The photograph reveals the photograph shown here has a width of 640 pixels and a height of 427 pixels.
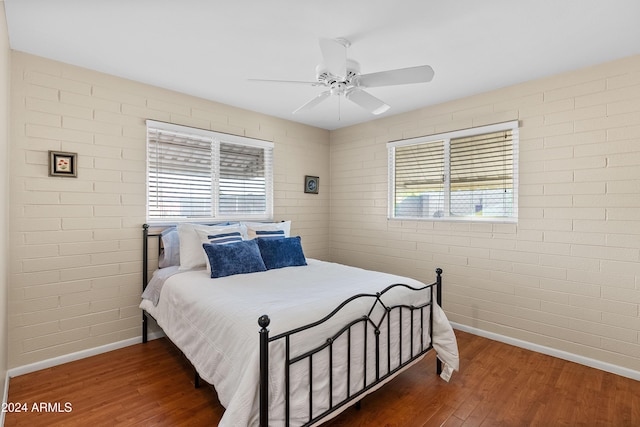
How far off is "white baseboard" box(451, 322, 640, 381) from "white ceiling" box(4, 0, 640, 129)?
2.54 meters

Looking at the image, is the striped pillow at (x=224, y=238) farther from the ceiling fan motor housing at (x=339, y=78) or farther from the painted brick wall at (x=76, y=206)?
the ceiling fan motor housing at (x=339, y=78)

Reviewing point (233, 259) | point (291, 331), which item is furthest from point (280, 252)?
point (291, 331)

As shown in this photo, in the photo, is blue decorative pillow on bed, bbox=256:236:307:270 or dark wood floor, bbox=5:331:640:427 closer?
dark wood floor, bbox=5:331:640:427

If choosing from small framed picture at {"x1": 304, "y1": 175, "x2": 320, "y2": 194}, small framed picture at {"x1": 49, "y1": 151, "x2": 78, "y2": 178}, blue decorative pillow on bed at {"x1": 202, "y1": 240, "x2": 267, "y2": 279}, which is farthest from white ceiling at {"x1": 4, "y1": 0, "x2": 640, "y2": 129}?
small framed picture at {"x1": 304, "y1": 175, "x2": 320, "y2": 194}

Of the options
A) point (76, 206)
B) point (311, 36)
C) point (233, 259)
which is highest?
point (311, 36)

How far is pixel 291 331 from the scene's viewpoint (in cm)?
158

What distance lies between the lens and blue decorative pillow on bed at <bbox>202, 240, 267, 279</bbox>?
2.72 meters

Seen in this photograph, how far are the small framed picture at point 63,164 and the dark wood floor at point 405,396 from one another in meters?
1.63

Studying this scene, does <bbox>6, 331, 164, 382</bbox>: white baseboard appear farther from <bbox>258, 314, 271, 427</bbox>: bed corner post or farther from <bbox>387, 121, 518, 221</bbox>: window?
<bbox>387, 121, 518, 221</bbox>: window

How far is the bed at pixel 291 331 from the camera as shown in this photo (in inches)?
62.3

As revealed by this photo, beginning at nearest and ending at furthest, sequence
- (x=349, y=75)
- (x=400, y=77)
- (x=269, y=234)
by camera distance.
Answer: (x=400, y=77) → (x=349, y=75) → (x=269, y=234)

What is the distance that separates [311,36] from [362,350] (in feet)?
7.16

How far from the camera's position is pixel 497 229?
329 centimetres

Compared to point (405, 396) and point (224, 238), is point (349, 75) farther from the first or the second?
point (405, 396)
